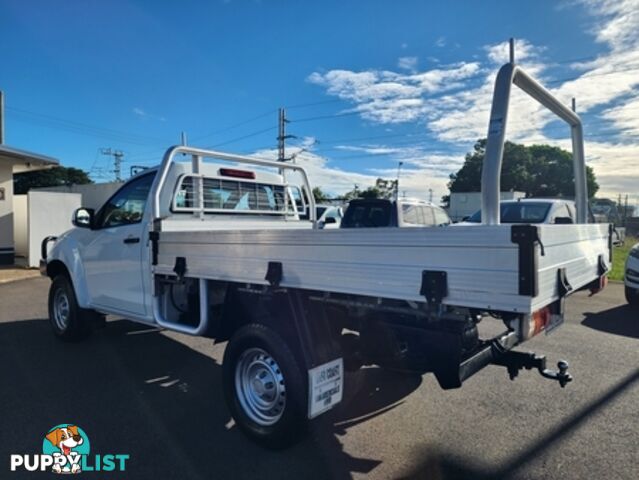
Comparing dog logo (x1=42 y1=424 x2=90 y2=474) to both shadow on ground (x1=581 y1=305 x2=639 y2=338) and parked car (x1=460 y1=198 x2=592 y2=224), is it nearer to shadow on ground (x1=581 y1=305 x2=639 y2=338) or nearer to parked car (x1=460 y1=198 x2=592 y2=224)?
shadow on ground (x1=581 y1=305 x2=639 y2=338)

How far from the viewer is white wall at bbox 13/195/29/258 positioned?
17.0 metres

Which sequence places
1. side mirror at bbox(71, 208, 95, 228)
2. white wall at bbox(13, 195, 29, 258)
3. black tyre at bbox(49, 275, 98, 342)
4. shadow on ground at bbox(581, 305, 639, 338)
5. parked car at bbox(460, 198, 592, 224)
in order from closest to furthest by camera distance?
side mirror at bbox(71, 208, 95, 228) < black tyre at bbox(49, 275, 98, 342) < shadow on ground at bbox(581, 305, 639, 338) < parked car at bbox(460, 198, 592, 224) < white wall at bbox(13, 195, 29, 258)

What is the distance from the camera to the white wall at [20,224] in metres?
17.0

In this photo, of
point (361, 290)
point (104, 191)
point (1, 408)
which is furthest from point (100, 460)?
point (104, 191)

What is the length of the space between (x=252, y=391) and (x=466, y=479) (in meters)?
1.57

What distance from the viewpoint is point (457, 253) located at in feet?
7.13

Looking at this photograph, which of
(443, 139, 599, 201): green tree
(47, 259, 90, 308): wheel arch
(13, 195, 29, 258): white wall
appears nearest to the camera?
(47, 259, 90, 308): wheel arch

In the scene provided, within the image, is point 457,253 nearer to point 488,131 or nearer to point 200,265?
point 488,131

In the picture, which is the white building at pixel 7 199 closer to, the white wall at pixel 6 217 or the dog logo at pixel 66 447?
the white wall at pixel 6 217

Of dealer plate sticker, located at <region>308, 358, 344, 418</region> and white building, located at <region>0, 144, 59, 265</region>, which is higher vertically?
white building, located at <region>0, 144, 59, 265</region>

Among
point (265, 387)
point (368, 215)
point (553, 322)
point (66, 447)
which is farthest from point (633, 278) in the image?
point (66, 447)

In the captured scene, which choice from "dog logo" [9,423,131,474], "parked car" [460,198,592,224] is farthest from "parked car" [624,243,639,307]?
"dog logo" [9,423,131,474]

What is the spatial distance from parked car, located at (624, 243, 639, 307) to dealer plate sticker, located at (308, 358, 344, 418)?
6.97 m

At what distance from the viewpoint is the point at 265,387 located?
329 cm
